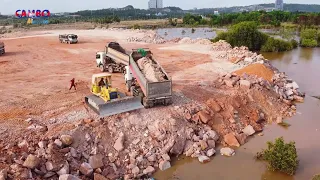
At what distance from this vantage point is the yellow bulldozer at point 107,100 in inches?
496

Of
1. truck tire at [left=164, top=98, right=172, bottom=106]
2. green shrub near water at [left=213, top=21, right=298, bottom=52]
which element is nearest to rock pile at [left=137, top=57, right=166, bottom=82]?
truck tire at [left=164, top=98, right=172, bottom=106]

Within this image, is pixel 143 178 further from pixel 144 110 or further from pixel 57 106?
pixel 57 106

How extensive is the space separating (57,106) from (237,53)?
16890mm

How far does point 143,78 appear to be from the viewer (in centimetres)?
1388

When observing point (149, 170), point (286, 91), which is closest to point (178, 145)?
point (149, 170)

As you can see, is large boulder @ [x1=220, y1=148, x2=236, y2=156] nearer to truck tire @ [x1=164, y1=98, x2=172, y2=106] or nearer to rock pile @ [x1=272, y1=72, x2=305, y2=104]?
truck tire @ [x1=164, y1=98, x2=172, y2=106]

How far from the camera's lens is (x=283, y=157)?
11055 mm

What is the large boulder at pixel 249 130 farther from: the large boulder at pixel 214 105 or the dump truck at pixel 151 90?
the dump truck at pixel 151 90

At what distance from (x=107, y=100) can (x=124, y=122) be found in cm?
110

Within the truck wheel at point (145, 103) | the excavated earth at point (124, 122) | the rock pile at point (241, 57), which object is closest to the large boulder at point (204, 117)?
the excavated earth at point (124, 122)

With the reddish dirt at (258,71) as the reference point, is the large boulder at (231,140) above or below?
below

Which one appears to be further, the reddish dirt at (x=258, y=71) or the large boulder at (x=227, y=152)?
the reddish dirt at (x=258, y=71)

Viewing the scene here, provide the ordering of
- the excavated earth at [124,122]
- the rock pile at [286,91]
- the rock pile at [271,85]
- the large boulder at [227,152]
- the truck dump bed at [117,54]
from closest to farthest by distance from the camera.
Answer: the excavated earth at [124,122]
the large boulder at [227,152]
the rock pile at [271,85]
the truck dump bed at [117,54]
the rock pile at [286,91]

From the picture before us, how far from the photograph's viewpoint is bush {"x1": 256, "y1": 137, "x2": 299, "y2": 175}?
433 inches
